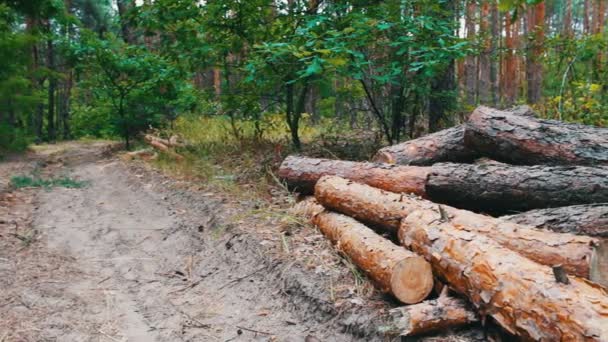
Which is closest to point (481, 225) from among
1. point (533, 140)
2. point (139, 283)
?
point (533, 140)

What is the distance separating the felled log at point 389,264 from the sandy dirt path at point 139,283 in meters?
0.47

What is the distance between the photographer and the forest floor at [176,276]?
328 cm

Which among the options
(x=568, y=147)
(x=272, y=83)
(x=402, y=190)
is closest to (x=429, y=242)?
(x=402, y=190)

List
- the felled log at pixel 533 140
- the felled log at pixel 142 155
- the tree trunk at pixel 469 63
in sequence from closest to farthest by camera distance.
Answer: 1. the felled log at pixel 533 140
2. the tree trunk at pixel 469 63
3. the felled log at pixel 142 155

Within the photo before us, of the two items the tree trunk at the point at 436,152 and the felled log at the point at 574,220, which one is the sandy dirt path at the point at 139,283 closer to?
the felled log at the point at 574,220

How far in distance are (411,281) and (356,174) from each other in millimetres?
2158

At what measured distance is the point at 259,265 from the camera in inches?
164

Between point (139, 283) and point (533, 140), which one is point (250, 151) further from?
point (533, 140)

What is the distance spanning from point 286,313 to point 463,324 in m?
1.30

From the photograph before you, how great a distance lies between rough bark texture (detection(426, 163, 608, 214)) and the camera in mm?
3873

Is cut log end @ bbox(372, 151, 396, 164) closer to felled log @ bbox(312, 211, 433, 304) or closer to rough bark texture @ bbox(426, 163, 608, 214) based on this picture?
rough bark texture @ bbox(426, 163, 608, 214)

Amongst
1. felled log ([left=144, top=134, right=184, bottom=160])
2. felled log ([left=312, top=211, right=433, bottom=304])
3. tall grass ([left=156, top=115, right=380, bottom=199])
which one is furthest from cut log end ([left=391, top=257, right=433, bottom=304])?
felled log ([left=144, top=134, right=184, bottom=160])

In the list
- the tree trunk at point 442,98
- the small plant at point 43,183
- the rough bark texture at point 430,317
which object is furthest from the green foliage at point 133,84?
the rough bark texture at point 430,317

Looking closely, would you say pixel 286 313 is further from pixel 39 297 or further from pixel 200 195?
pixel 200 195
